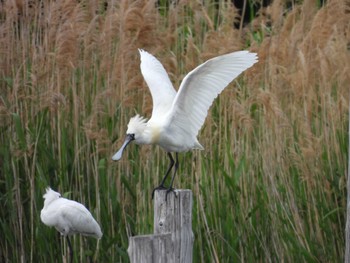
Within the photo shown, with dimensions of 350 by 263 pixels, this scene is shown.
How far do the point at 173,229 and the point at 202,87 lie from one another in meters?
1.16

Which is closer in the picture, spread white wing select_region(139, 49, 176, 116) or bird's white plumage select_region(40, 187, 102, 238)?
bird's white plumage select_region(40, 187, 102, 238)

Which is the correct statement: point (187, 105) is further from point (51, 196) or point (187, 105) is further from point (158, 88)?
point (51, 196)

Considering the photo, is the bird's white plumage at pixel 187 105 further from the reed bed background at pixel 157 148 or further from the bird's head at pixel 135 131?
the reed bed background at pixel 157 148

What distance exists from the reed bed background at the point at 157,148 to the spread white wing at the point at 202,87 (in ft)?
1.09

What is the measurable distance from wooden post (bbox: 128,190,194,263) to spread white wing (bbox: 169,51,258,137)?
77 centimetres

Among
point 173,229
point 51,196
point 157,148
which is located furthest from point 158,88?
point 173,229

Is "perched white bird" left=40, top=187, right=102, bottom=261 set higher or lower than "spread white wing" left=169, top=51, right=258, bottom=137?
lower

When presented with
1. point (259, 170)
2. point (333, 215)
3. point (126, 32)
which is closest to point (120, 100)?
point (126, 32)

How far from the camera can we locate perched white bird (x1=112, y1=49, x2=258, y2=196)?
191 inches

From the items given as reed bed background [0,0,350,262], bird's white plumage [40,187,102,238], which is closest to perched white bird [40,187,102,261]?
bird's white plumage [40,187,102,238]

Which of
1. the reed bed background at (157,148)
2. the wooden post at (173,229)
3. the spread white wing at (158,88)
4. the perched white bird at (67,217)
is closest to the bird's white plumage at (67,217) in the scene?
the perched white bird at (67,217)

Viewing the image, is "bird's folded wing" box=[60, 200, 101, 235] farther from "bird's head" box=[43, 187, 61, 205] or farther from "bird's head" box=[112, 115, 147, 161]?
"bird's head" box=[112, 115, 147, 161]

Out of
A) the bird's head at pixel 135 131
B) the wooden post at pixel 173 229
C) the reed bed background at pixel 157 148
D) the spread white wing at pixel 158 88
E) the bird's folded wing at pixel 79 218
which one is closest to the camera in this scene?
the wooden post at pixel 173 229

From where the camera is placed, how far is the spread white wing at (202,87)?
16.1ft
